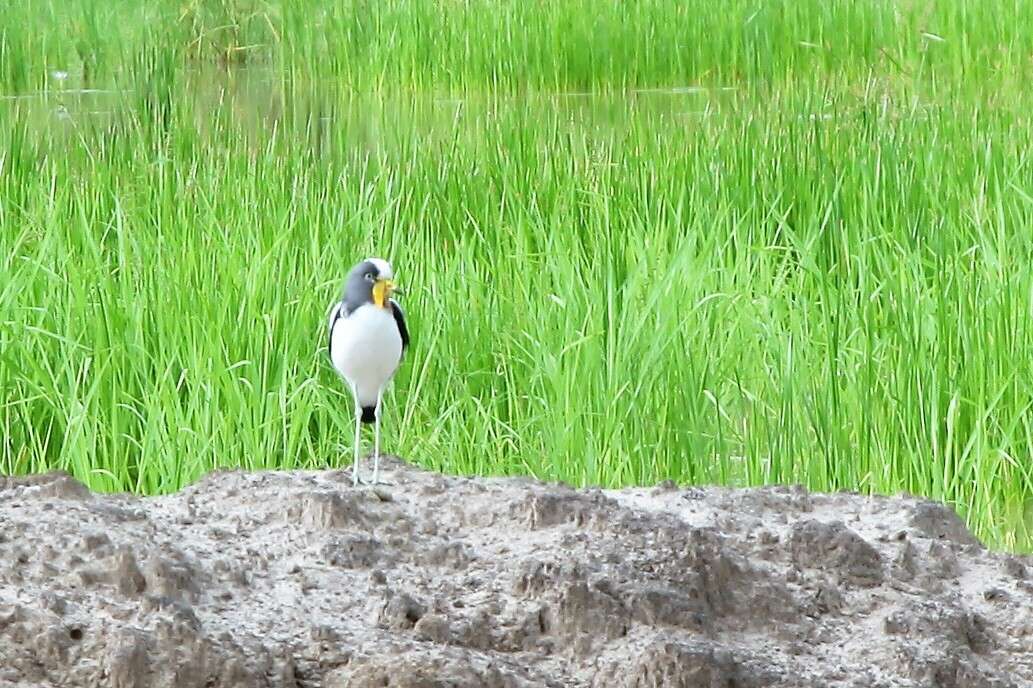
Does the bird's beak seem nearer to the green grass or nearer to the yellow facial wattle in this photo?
the yellow facial wattle

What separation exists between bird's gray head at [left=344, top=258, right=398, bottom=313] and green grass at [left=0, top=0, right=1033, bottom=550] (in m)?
1.32

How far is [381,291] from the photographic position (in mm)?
2879

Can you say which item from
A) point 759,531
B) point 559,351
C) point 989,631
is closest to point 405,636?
point 759,531

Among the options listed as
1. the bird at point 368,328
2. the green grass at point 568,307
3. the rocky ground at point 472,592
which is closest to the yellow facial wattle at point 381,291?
the bird at point 368,328

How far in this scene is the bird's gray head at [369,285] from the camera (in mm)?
2861

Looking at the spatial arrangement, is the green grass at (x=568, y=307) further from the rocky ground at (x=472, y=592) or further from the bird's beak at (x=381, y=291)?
the bird's beak at (x=381, y=291)

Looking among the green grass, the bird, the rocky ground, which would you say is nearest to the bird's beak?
the bird

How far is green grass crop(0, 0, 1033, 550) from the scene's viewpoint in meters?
4.24

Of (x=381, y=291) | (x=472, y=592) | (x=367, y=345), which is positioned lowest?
(x=472, y=592)

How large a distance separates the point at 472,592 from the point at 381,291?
22.5 inches

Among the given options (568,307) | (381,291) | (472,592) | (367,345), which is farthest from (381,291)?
(568,307)

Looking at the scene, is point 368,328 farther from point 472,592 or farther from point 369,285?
point 472,592

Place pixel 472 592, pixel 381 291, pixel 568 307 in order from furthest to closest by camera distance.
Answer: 1. pixel 568 307
2. pixel 381 291
3. pixel 472 592

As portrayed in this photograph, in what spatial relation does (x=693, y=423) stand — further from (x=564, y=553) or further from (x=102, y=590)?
(x=102, y=590)
